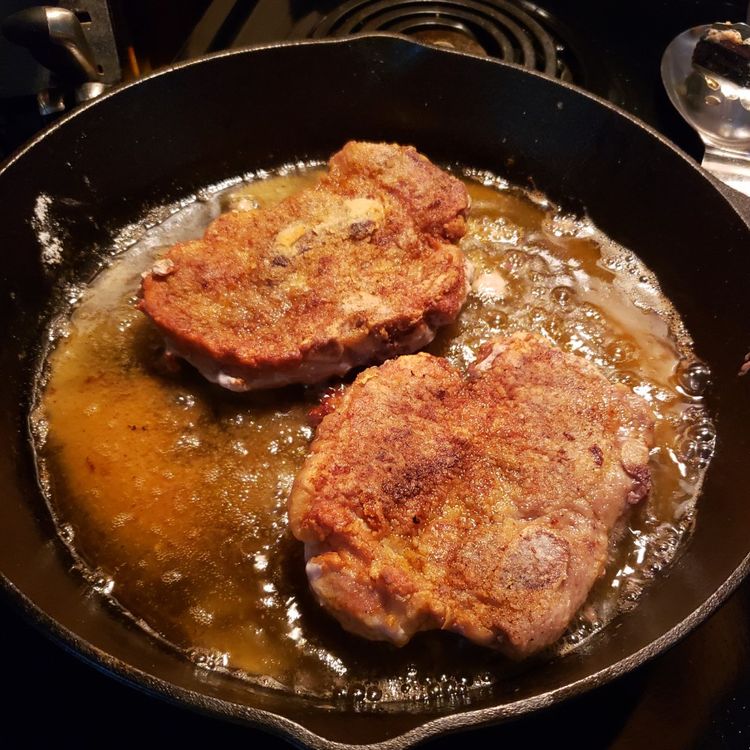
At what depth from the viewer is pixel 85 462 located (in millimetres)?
1835

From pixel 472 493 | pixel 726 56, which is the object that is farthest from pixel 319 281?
pixel 726 56

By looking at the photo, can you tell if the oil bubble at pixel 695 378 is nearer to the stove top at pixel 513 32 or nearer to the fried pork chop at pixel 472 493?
the fried pork chop at pixel 472 493

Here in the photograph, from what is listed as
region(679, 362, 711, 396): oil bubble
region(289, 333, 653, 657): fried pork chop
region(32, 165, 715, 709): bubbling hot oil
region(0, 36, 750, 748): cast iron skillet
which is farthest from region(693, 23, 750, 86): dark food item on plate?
region(289, 333, 653, 657): fried pork chop

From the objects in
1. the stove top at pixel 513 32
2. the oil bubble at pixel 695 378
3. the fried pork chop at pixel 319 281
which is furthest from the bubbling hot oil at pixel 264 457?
the stove top at pixel 513 32

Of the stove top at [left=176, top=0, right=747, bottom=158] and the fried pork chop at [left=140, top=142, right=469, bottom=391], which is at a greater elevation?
the stove top at [left=176, top=0, right=747, bottom=158]

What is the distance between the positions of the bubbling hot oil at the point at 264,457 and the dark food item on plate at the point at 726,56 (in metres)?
1.05

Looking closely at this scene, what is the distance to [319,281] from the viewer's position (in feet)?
6.31

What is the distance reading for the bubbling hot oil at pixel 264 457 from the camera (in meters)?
1.58

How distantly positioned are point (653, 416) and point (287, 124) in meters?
1.54

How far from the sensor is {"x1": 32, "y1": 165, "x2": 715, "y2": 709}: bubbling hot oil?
1575mm

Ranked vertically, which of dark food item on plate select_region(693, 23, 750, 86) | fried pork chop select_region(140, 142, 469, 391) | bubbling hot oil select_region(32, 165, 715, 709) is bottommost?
bubbling hot oil select_region(32, 165, 715, 709)

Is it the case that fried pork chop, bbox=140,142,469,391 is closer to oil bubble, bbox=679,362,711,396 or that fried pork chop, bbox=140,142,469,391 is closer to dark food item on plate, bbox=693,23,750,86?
oil bubble, bbox=679,362,711,396

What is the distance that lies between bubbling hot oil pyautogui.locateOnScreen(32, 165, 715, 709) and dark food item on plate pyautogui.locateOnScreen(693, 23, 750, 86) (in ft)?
3.45

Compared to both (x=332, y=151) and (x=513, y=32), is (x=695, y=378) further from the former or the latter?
(x=513, y=32)
